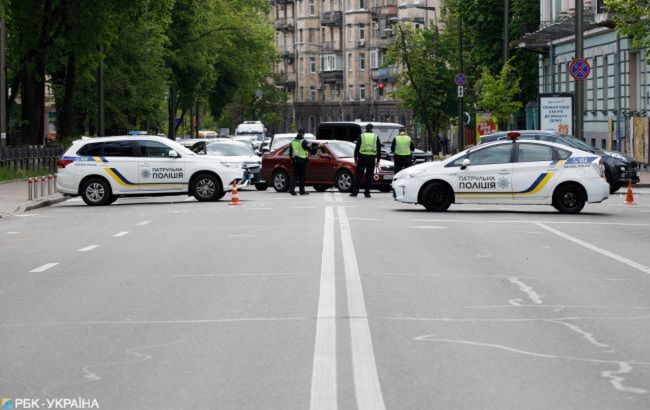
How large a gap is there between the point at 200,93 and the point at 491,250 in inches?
2484

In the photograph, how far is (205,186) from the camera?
33688 millimetres

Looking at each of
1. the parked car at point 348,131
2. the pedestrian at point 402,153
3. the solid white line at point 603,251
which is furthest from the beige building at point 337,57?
the solid white line at point 603,251

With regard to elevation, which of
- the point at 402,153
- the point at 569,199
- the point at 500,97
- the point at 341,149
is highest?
the point at 500,97

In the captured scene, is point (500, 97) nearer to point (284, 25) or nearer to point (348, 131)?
point (348, 131)

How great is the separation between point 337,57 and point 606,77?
84663mm

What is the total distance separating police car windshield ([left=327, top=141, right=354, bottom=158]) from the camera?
3872cm

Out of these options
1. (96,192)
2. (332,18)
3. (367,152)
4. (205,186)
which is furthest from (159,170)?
(332,18)

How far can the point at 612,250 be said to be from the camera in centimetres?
1886

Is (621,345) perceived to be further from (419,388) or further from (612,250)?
(612,250)

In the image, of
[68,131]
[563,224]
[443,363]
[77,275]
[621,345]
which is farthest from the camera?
[68,131]

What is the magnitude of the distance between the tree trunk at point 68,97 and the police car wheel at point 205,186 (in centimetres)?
2072

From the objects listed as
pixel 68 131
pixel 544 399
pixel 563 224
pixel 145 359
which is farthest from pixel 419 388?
pixel 68 131

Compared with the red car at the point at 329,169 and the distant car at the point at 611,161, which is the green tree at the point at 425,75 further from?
the distant car at the point at 611,161

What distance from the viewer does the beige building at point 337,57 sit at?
131 meters
